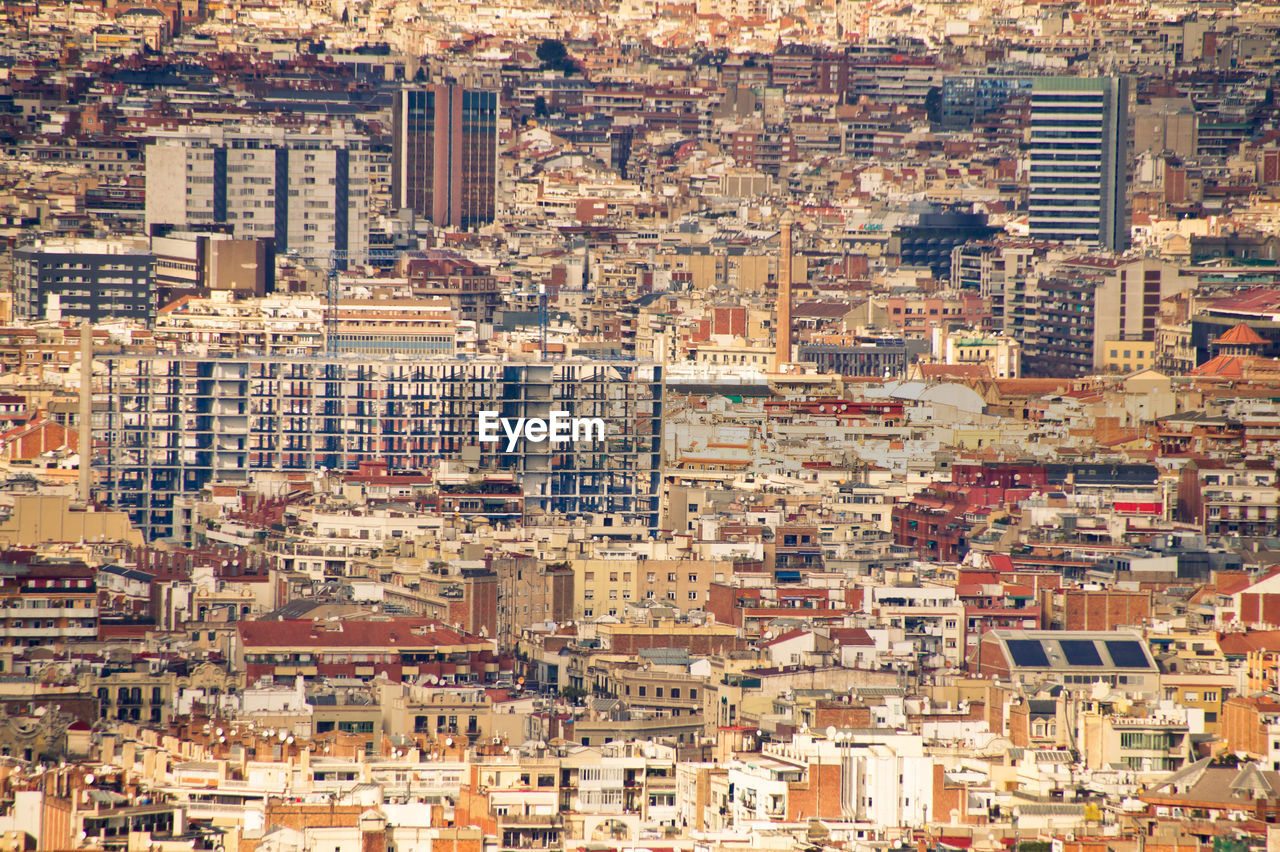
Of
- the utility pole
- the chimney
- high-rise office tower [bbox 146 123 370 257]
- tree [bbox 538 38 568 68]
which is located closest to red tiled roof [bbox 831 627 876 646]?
the utility pole

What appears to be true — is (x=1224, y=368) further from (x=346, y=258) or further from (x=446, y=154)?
(x=446, y=154)

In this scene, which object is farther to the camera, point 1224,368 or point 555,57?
point 555,57

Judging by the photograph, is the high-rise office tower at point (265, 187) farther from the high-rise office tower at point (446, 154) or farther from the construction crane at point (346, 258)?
the high-rise office tower at point (446, 154)

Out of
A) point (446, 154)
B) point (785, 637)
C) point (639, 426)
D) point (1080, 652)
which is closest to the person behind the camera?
point (1080, 652)

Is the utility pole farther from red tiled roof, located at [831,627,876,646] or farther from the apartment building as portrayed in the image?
the apartment building

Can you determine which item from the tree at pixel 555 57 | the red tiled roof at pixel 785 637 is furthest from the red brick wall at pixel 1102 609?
the tree at pixel 555 57

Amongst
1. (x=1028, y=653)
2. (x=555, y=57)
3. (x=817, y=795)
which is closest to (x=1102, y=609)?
(x=1028, y=653)

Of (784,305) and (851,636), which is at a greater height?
(784,305)
